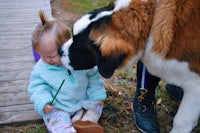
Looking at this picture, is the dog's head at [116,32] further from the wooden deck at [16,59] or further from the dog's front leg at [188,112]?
the wooden deck at [16,59]

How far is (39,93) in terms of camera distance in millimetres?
2131

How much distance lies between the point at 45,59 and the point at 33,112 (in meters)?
0.51

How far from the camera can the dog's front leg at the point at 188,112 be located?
1874 mm

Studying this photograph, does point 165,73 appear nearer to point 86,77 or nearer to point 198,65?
point 198,65

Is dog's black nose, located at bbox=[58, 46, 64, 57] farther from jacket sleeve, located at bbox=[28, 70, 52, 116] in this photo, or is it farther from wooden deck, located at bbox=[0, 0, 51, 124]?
wooden deck, located at bbox=[0, 0, 51, 124]

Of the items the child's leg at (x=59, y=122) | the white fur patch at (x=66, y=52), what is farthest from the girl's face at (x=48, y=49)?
the child's leg at (x=59, y=122)

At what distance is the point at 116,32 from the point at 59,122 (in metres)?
0.82

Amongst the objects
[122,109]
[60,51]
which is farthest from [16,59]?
[60,51]

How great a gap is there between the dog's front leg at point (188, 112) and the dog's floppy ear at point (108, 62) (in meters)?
0.50

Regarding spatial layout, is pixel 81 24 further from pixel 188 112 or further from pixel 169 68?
pixel 188 112

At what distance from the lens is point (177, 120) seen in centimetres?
203

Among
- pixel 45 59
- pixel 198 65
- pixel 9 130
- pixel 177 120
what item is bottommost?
pixel 9 130

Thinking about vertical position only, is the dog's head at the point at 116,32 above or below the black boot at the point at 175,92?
above

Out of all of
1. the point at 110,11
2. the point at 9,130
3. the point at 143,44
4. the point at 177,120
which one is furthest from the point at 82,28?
the point at 9,130
